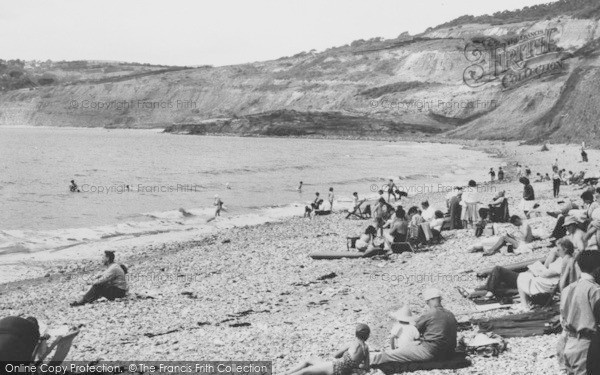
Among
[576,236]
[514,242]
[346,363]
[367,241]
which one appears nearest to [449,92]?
[367,241]

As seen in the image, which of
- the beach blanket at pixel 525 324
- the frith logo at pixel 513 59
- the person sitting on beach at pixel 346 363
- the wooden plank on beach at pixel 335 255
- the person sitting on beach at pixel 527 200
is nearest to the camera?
the person sitting on beach at pixel 346 363

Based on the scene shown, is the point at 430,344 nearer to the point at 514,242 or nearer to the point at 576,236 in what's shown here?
the point at 576,236

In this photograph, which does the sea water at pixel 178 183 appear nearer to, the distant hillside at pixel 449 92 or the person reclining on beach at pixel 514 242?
the distant hillside at pixel 449 92

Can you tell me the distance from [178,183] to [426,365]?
4521 centimetres

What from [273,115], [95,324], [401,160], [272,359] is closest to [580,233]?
[272,359]

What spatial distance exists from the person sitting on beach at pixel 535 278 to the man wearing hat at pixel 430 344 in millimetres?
1771

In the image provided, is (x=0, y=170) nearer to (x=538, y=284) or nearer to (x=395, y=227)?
(x=395, y=227)

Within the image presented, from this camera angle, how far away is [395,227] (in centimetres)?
1691

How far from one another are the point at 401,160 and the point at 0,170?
41.6 metres

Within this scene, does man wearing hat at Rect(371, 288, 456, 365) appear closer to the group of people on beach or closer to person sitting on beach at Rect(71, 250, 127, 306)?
the group of people on beach

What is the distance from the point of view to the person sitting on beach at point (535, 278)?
9109 millimetres

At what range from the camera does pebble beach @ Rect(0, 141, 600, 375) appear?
9.86 metres

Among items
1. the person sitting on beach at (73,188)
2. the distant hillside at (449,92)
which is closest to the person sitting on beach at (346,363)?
the person sitting on beach at (73,188)

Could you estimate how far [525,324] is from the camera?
30.5 feet
